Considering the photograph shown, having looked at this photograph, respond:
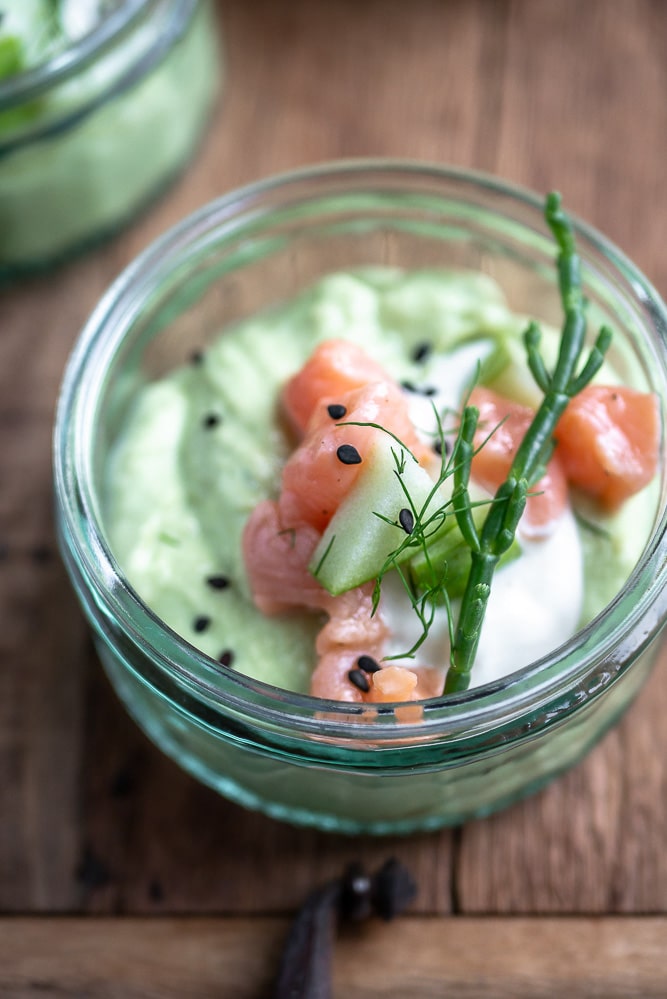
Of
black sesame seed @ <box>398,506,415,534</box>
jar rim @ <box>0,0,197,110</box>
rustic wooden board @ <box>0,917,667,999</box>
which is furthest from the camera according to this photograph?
jar rim @ <box>0,0,197,110</box>

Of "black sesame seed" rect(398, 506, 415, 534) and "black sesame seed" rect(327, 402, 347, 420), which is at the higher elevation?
"black sesame seed" rect(327, 402, 347, 420)

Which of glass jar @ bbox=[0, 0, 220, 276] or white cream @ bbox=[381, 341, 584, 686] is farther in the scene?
glass jar @ bbox=[0, 0, 220, 276]

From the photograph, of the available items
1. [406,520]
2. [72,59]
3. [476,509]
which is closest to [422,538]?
[406,520]

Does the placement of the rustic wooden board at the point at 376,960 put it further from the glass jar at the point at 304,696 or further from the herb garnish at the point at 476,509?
the herb garnish at the point at 476,509

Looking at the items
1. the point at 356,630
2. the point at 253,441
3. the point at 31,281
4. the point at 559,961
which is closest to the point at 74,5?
the point at 31,281

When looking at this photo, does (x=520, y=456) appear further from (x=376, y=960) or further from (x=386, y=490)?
(x=376, y=960)

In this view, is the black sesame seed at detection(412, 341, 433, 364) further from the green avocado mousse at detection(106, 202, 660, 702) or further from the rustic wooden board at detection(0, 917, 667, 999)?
the rustic wooden board at detection(0, 917, 667, 999)

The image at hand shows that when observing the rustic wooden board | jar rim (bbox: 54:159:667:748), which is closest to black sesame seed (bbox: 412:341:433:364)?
jar rim (bbox: 54:159:667:748)

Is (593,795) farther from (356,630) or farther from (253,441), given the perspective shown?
(253,441)

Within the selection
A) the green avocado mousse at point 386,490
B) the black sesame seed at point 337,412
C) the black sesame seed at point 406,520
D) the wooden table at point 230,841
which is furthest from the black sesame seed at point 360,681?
the wooden table at point 230,841
